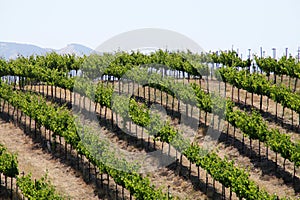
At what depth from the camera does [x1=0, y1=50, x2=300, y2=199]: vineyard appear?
45531mm

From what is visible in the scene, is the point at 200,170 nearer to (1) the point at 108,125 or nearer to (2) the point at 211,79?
(1) the point at 108,125

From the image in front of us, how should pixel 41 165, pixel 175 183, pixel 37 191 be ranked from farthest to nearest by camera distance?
1. pixel 41 165
2. pixel 175 183
3. pixel 37 191

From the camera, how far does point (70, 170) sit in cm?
5175

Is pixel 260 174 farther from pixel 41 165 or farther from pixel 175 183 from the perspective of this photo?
pixel 41 165

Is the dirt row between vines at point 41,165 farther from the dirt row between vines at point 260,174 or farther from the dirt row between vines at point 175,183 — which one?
the dirt row between vines at point 260,174

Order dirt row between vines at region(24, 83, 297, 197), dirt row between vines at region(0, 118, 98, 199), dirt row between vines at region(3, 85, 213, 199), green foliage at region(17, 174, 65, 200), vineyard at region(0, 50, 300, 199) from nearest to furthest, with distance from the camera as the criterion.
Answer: green foliage at region(17, 174, 65, 200) → dirt row between vines at region(24, 83, 297, 197) → vineyard at region(0, 50, 300, 199) → dirt row between vines at region(3, 85, 213, 199) → dirt row between vines at region(0, 118, 98, 199)

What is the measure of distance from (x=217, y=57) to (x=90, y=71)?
20.1m

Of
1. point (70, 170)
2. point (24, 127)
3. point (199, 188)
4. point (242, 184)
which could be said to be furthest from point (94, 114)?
point (242, 184)

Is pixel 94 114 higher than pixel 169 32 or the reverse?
the reverse

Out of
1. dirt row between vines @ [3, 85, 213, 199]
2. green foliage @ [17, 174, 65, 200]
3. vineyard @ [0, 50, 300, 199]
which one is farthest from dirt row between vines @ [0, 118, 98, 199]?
dirt row between vines @ [3, 85, 213, 199]

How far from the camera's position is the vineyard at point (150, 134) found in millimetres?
45531

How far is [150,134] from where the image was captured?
53375 millimetres

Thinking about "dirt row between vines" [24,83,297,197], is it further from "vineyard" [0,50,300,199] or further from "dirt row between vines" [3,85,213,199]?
"dirt row between vines" [3,85,213,199]

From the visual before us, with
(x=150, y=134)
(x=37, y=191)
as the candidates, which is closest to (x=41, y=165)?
(x=150, y=134)
